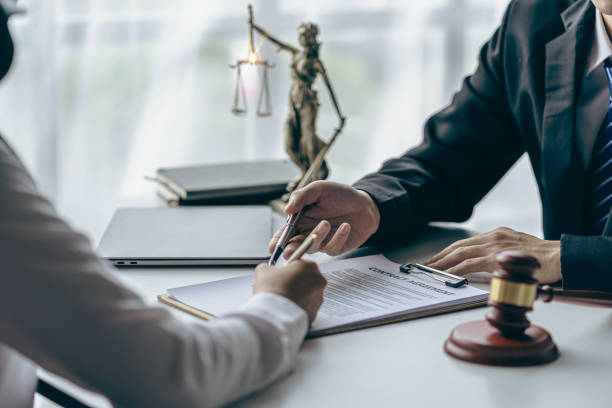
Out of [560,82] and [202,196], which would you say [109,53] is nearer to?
[202,196]

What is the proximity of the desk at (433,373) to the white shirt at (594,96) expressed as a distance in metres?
0.52

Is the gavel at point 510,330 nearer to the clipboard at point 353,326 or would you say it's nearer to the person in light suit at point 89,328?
the clipboard at point 353,326

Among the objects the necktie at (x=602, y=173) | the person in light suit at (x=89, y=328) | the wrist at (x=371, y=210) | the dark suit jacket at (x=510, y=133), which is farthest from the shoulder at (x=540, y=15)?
the person in light suit at (x=89, y=328)

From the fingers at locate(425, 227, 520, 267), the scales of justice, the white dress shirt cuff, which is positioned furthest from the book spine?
the white dress shirt cuff

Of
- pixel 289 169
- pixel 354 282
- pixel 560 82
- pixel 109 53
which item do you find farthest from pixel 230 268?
pixel 109 53

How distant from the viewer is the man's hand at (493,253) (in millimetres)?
1115

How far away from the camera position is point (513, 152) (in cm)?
166

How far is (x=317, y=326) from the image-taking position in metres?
0.92

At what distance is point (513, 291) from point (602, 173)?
0.72m

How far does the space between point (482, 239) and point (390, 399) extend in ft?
1.68

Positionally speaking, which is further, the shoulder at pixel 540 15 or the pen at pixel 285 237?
the shoulder at pixel 540 15

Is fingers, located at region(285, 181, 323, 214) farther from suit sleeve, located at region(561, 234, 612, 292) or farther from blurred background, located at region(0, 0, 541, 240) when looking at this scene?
blurred background, located at region(0, 0, 541, 240)

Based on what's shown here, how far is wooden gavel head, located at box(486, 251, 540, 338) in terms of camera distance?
2.63 ft

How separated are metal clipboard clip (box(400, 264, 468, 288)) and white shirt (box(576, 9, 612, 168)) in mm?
501
